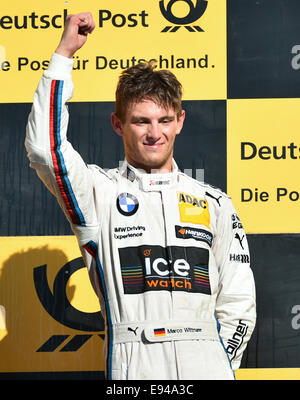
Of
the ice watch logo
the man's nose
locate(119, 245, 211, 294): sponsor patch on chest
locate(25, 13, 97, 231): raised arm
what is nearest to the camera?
locate(25, 13, 97, 231): raised arm

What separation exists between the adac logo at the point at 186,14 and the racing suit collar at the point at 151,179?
0.90m

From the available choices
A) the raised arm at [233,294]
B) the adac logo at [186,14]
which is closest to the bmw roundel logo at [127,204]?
the raised arm at [233,294]

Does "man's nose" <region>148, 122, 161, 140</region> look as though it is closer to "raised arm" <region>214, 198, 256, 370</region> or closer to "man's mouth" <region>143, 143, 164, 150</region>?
"man's mouth" <region>143, 143, 164, 150</region>

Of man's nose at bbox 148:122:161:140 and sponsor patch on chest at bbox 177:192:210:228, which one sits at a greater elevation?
man's nose at bbox 148:122:161:140

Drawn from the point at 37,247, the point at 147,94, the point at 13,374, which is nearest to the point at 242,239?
the point at 147,94

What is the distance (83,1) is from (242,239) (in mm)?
1301

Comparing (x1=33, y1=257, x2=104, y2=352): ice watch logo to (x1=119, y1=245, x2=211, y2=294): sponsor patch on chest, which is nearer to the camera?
(x1=119, y1=245, x2=211, y2=294): sponsor patch on chest

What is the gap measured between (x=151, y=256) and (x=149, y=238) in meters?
0.06

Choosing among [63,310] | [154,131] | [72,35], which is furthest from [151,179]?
[63,310]

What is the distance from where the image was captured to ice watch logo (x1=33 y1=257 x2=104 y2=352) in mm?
2941

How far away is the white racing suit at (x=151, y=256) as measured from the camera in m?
2.09

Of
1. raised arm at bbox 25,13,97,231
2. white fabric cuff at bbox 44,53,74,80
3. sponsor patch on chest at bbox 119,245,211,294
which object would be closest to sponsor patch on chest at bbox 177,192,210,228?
sponsor patch on chest at bbox 119,245,211,294

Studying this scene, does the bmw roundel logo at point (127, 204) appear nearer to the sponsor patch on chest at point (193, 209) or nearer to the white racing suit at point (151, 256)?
the white racing suit at point (151, 256)
